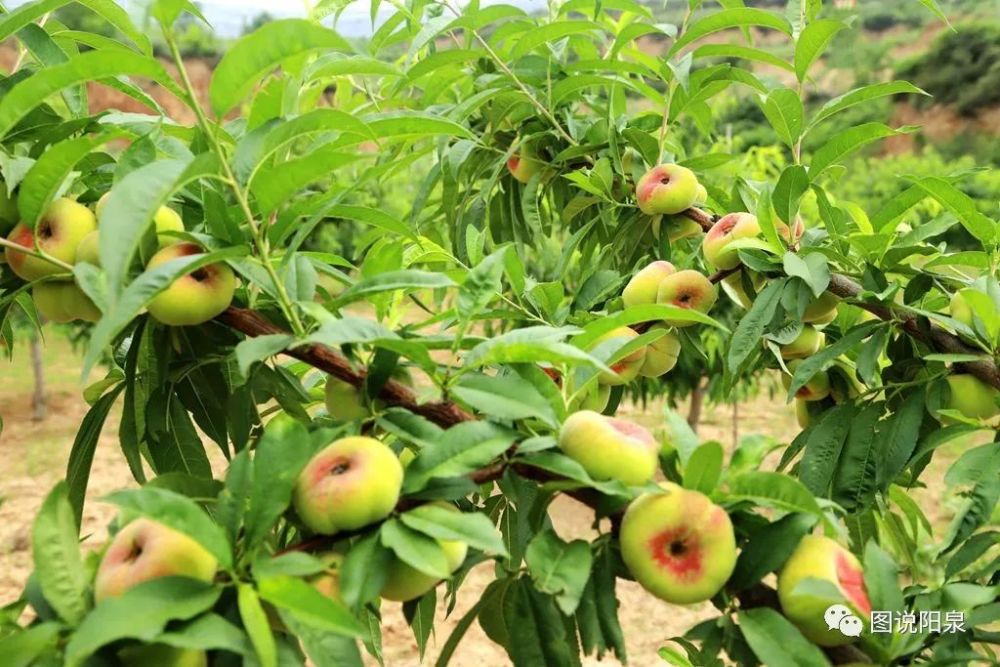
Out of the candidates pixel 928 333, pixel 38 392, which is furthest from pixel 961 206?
pixel 38 392

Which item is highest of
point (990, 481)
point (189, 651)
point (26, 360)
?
point (189, 651)

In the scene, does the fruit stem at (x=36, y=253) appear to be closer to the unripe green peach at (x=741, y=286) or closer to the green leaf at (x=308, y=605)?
the green leaf at (x=308, y=605)

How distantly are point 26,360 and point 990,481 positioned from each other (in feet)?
20.5

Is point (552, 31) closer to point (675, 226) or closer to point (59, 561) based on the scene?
point (675, 226)

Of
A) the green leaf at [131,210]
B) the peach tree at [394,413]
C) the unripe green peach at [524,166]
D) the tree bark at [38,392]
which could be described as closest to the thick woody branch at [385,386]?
the peach tree at [394,413]

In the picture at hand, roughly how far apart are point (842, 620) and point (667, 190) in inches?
17.7

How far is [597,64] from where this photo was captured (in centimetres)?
78

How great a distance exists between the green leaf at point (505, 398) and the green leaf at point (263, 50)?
0.56 ft

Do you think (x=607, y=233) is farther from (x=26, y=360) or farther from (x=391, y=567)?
(x=26, y=360)

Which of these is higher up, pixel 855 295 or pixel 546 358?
pixel 546 358

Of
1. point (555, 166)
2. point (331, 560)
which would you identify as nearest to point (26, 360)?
point (555, 166)

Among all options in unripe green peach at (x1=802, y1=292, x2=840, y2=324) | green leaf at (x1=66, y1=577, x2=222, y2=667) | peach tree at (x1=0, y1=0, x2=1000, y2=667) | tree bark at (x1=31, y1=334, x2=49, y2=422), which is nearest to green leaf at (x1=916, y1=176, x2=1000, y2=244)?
peach tree at (x1=0, y1=0, x2=1000, y2=667)

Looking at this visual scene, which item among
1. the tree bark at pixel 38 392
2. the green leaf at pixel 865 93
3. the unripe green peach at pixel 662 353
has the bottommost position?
the tree bark at pixel 38 392

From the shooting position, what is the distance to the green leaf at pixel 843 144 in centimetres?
65
